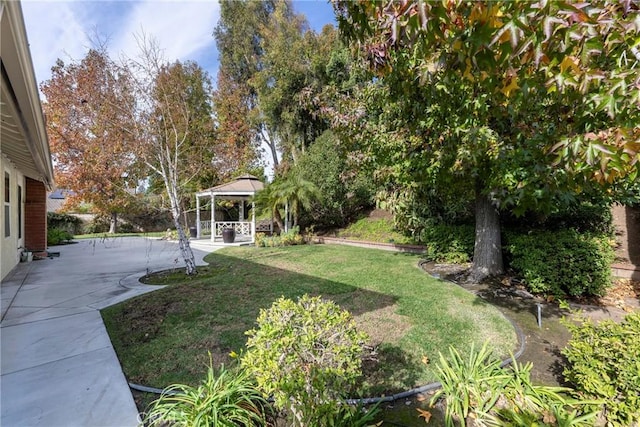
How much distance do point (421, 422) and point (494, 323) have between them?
8.18 feet

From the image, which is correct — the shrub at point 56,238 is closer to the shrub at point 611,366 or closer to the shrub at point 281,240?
the shrub at point 281,240

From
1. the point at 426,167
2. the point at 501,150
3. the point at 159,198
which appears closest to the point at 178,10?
the point at 159,198

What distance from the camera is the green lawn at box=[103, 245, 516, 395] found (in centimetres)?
318

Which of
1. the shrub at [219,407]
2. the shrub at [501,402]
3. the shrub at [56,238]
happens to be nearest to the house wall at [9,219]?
the shrub at [56,238]

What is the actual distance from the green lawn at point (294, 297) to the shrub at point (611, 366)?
1.07m

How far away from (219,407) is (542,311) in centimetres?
513

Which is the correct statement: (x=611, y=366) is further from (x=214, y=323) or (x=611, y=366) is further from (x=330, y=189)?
(x=330, y=189)

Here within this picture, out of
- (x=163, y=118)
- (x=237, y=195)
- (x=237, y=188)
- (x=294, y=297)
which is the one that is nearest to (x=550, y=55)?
(x=294, y=297)

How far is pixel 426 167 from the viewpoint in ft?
17.0

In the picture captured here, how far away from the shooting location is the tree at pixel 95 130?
6.91 m

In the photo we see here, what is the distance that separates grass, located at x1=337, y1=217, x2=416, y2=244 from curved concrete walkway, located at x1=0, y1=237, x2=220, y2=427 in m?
9.11

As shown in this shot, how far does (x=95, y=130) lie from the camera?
29.2 feet

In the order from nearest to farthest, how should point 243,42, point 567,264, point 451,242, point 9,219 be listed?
point 567,264 → point 9,219 → point 451,242 → point 243,42

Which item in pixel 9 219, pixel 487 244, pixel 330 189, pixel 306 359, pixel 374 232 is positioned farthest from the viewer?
pixel 330 189
